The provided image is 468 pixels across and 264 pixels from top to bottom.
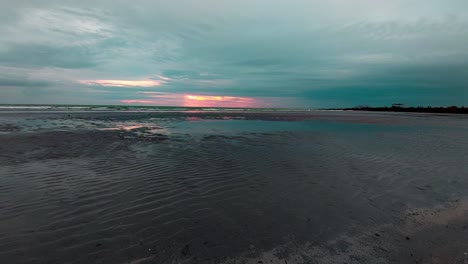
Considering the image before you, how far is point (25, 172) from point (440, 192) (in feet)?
37.6

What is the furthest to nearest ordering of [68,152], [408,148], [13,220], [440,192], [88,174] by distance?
[408,148]
[68,152]
[88,174]
[440,192]
[13,220]

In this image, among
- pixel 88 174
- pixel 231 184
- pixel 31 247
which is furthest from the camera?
pixel 88 174

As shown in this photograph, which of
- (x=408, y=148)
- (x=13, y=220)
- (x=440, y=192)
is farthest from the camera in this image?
(x=408, y=148)

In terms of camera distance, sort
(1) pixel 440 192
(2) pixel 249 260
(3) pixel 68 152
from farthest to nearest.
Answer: (3) pixel 68 152 → (1) pixel 440 192 → (2) pixel 249 260

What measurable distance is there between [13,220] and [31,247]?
52.5 inches

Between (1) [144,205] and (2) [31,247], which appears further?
(1) [144,205]

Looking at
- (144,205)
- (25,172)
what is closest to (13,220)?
(144,205)

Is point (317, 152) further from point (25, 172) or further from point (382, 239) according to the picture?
point (25, 172)

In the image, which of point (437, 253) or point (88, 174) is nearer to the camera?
point (437, 253)

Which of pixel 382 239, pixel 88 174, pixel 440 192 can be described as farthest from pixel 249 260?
pixel 88 174

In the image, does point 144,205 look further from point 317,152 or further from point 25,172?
point 317,152

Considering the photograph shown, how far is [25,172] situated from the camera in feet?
26.0

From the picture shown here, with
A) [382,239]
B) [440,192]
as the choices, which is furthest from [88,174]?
[440,192]

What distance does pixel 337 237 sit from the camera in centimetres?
427
